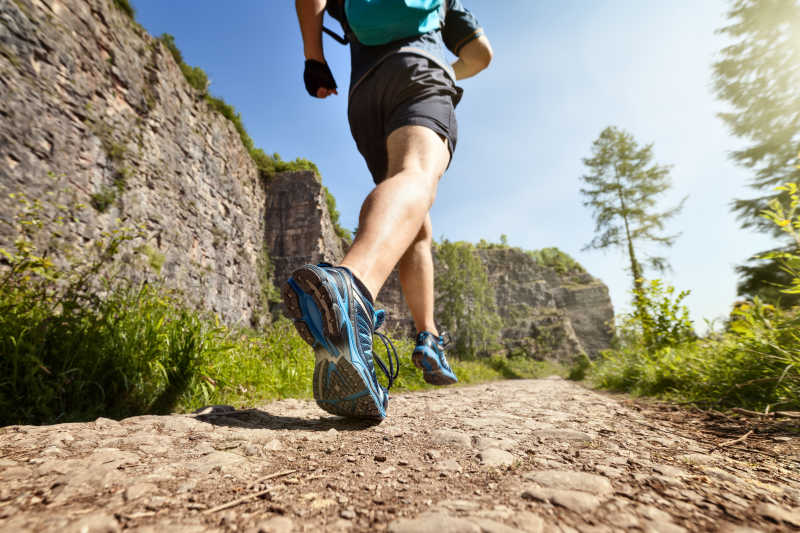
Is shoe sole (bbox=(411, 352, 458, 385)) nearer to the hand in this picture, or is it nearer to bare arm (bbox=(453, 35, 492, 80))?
the hand

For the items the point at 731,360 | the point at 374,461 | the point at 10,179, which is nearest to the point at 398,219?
the point at 374,461

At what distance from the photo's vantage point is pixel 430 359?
1.62 meters

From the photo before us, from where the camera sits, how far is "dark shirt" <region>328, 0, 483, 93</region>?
56.7 inches

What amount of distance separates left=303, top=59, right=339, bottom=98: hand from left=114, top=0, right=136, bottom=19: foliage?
19.3 feet

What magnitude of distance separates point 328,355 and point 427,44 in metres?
1.34

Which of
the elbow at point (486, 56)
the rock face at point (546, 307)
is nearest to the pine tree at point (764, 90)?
the rock face at point (546, 307)

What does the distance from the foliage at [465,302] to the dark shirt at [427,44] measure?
12.2m

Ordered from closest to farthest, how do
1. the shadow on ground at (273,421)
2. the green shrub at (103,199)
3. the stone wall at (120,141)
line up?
the shadow on ground at (273,421), the stone wall at (120,141), the green shrub at (103,199)

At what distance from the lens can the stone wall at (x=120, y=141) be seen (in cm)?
329

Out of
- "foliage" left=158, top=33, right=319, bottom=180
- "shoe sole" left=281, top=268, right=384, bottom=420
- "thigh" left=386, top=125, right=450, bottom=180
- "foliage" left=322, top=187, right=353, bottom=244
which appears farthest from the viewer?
"foliage" left=322, top=187, right=353, bottom=244

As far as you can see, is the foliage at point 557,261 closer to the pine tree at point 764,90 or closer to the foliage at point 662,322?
the pine tree at point 764,90

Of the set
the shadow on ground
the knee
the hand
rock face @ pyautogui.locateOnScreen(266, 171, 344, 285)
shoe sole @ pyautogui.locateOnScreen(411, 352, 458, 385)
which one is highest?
rock face @ pyautogui.locateOnScreen(266, 171, 344, 285)

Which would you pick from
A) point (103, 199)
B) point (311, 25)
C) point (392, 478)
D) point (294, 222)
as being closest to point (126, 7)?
point (103, 199)

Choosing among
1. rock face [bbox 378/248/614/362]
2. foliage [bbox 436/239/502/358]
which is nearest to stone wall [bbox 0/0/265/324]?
foliage [bbox 436/239/502/358]
